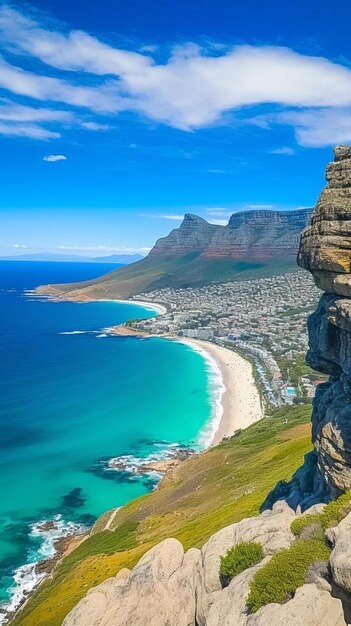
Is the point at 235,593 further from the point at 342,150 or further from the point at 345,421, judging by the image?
the point at 342,150

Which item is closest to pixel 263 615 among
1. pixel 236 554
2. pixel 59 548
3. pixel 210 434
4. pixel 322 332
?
pixel 236 554

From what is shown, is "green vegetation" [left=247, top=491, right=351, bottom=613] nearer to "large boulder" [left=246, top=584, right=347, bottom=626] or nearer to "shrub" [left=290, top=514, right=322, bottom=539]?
"shrub" [left=290, top=514, right=322, bottom=539]

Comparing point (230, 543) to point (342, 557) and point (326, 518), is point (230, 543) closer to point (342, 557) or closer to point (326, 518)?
point (326, 518)

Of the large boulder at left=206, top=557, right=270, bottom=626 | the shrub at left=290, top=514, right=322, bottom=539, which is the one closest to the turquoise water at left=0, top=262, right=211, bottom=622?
the large boulder at left=206, top=557, right=270, bottom=626

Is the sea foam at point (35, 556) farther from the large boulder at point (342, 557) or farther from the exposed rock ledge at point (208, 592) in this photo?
the large boulder at point (342, 557)

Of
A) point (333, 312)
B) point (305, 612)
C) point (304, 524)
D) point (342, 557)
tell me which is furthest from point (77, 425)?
point (342, 557)
